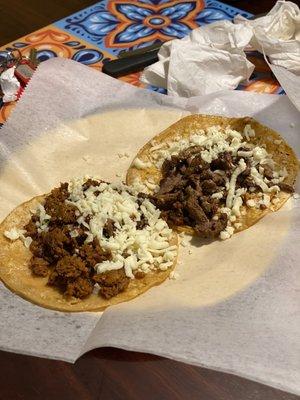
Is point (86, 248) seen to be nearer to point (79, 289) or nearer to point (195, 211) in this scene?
point (79, 289)

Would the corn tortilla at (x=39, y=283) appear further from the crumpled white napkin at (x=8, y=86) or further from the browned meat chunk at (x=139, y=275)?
the crumpled white napkin at (x=8, y=86)

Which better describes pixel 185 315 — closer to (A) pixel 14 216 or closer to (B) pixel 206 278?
(B) pixel 206 278

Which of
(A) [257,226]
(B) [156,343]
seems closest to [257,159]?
(A) [257,226]

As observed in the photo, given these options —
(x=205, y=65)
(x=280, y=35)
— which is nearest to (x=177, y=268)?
(x=205, y=65)

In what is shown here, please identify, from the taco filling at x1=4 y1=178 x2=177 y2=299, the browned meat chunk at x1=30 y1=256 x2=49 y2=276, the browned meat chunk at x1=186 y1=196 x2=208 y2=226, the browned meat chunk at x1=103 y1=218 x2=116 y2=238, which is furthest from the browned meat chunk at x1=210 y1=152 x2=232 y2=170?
the browned meat chunk at x1=30 y1=256 x2=49 y2=276

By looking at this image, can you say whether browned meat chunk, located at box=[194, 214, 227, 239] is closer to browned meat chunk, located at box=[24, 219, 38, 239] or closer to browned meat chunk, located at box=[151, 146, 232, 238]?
browned meat chunk, located at box=[151, 146, 232, 238]

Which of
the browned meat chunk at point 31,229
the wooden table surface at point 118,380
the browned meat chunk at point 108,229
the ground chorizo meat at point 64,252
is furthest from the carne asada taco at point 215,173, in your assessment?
the wooden table surface at point 118,380
